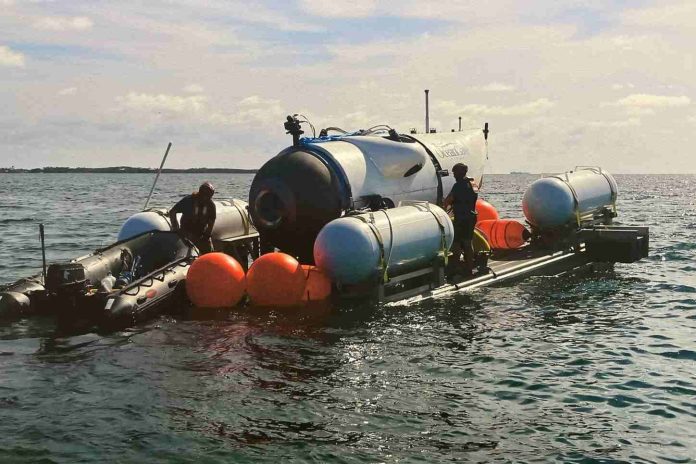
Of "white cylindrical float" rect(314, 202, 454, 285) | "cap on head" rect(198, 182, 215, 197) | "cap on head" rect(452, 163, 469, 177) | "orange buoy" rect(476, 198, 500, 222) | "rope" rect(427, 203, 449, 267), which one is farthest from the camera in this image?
"orange buoy" rect(476, 198, 500, 222)

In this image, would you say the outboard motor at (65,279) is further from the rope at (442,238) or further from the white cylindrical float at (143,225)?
the rope at (442,238)

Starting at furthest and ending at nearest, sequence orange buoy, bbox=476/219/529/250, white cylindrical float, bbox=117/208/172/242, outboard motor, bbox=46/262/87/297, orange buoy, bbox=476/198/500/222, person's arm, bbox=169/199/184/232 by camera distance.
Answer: orange buoy, bbox=476/198/500/222 → orange buoy, bbox=476/219/529/250 → white cylindrical float, bbox=117/208/172/242 → person's arm, bbox=169/199/184/232 → outboard motor, bbox=46/262/87/297

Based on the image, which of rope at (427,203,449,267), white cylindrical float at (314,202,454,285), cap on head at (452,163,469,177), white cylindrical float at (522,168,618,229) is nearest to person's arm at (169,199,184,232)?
white cylindrical float at (314,202,454,285)

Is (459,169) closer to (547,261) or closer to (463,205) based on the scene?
(463,205)

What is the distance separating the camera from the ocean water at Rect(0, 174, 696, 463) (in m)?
8.41

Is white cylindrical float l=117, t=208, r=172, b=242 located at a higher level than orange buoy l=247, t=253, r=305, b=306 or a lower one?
higher

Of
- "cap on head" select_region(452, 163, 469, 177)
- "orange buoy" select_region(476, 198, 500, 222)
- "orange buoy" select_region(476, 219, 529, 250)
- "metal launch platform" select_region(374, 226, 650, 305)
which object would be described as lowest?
"metal launch platform" select_region(374, 226, 650, 305)

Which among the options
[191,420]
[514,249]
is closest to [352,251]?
[191,420]

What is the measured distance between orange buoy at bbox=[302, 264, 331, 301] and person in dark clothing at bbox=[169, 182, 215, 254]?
282 cm

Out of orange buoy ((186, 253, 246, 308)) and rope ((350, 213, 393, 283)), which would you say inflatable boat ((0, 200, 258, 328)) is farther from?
rope ((350, 213, 393, 283))

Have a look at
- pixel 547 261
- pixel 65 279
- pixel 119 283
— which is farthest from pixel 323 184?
pixel 547 261

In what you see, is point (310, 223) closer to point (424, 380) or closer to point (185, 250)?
point (185, 250)

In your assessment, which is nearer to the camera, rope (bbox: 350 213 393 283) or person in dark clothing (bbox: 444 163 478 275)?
rope (bbox: 350 213 393 283)

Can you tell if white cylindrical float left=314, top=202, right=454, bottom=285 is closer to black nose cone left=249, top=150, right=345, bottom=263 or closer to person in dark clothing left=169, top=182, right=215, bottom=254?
black nose cone left=249, top=150, right=345, bottom=263
